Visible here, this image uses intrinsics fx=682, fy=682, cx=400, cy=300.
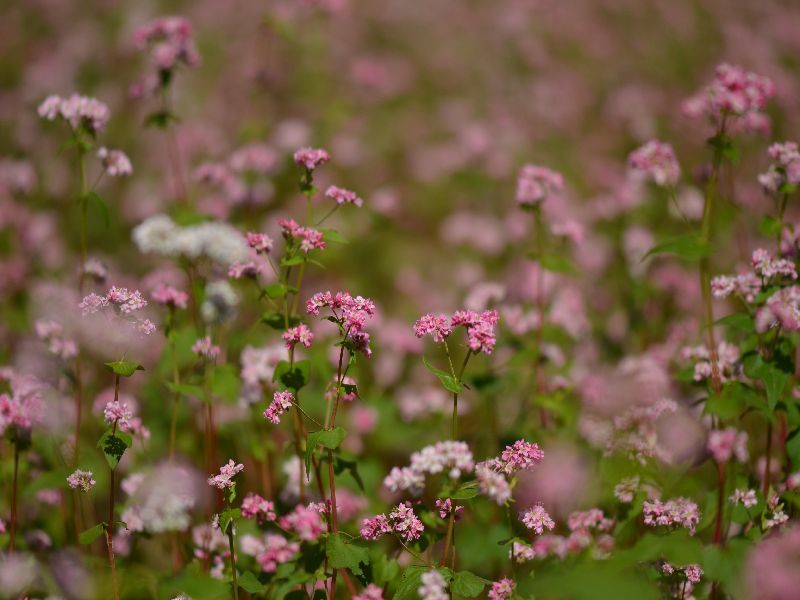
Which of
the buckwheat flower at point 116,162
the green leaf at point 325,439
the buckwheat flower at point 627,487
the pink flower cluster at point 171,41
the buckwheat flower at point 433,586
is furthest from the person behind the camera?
the pink flower cluster at point 171,41

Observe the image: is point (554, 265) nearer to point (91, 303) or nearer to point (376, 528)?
point (376, 528)

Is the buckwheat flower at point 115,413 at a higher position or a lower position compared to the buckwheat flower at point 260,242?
lower

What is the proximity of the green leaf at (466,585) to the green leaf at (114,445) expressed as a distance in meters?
1.07

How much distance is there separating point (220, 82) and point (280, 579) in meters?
6.76

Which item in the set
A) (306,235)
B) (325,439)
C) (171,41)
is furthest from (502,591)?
(171,41)

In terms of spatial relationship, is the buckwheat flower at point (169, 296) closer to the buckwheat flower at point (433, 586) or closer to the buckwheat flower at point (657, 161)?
the buckwheat flower at point (433, 586)

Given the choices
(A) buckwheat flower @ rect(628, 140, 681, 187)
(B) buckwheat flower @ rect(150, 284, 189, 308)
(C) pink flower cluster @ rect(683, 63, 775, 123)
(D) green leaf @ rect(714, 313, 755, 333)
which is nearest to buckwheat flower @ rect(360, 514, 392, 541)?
(B) buckwheat flower @ rect(150, 284, 189, 308)

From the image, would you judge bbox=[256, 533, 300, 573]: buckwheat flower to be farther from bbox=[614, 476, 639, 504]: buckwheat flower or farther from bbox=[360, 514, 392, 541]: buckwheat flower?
bbox=[614, 476, 639, 504]: buckwheat flower

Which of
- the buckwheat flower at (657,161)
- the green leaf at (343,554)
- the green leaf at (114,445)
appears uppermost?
the buckwheat flower at (657,161)

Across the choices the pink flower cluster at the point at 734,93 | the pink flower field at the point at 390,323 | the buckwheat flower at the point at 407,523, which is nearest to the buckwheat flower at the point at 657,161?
the pink flower field at the point at 390,323

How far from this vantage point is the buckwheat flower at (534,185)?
3.26 meters

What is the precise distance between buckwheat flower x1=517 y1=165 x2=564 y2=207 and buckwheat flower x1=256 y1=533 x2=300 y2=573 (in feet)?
6.17

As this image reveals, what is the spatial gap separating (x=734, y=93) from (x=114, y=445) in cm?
263

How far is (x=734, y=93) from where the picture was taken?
272 cm
